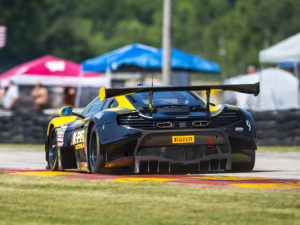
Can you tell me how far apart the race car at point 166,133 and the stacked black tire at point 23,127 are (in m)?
11.1

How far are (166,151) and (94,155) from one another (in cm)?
101

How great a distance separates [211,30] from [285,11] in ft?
69.3

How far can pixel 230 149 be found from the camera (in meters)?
9.56

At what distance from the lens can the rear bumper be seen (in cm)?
924

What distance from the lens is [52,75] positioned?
3947 centimetres

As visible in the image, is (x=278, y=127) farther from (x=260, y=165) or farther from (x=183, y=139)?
(x=183, y=139)

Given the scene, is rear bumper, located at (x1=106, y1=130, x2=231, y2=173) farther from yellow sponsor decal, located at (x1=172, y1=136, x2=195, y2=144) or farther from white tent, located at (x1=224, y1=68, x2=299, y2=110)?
white tent, located at (x1=224, y1=68, x2=299, y2=110)

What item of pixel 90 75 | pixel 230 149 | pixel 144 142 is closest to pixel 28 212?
pixel 144 142

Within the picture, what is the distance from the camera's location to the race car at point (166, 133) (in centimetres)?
928

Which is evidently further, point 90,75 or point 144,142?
point 90,75

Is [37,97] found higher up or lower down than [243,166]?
higher up

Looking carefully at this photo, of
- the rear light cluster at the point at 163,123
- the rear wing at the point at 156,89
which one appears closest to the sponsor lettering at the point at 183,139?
the rear light cluster at the point at 163,123

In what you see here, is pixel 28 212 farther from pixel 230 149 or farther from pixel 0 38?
pixel 0 38

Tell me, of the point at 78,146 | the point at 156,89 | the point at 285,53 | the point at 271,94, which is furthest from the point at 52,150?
the point at 271,94
